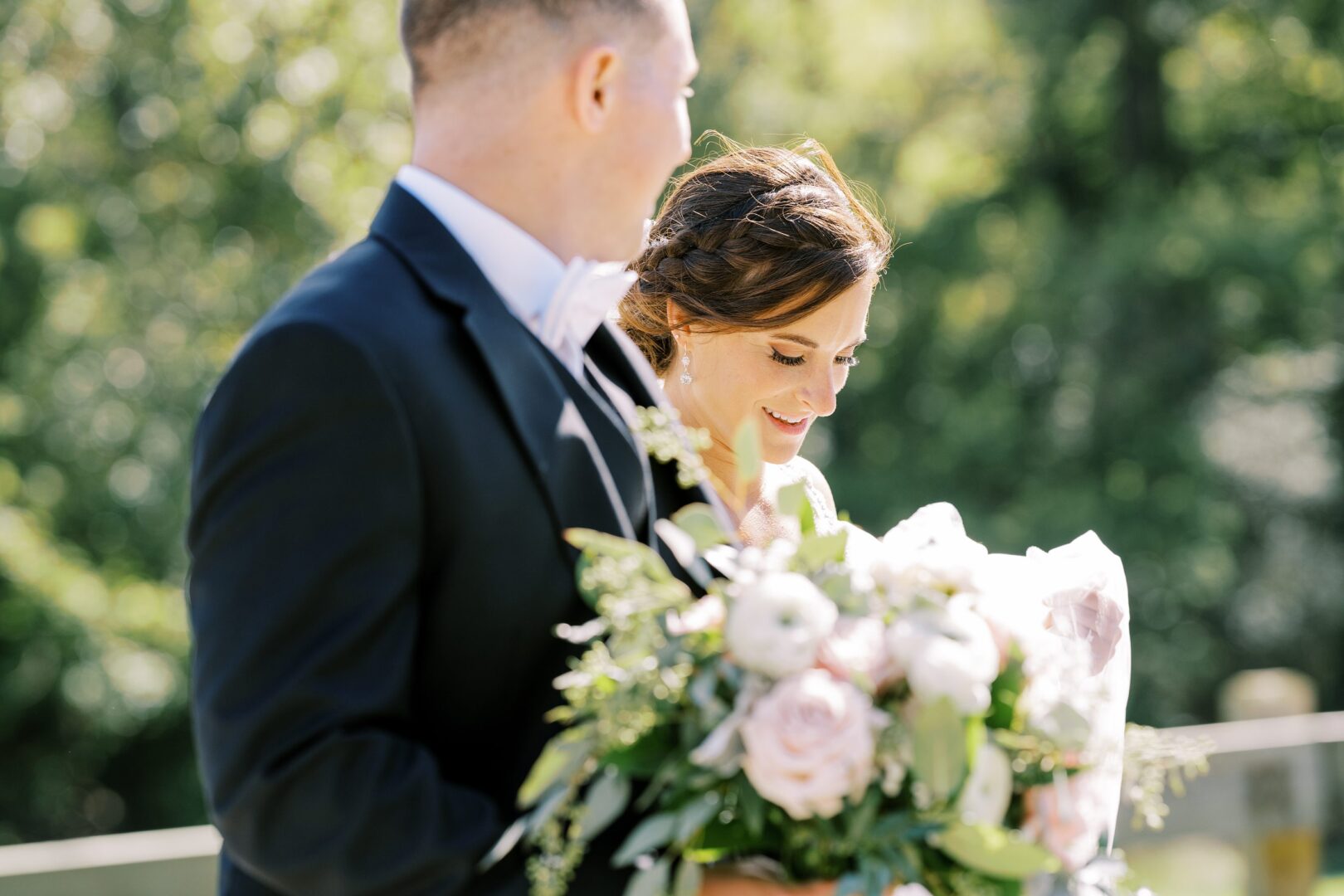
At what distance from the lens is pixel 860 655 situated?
6.18ft

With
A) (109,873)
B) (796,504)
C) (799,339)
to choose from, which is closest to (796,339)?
(799,339)

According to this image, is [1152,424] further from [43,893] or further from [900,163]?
[43,893]

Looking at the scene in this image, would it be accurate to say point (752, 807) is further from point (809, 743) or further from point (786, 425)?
point (786, 425)

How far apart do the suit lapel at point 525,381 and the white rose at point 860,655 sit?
33cm

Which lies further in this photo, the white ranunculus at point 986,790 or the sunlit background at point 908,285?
the sunlit background at point 908,285

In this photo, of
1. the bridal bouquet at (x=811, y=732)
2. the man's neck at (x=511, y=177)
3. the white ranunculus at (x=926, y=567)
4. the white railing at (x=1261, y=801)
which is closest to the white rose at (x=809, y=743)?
the bridal bouquet at (x=811, y=732)

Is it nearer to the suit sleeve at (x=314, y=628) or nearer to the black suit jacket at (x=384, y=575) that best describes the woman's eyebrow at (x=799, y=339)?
the black suit jacket at (x=384, y=575)

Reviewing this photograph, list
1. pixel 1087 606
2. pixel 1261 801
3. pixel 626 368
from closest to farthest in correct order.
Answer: pixel 626 368
pixel 1087 606
pixel 1261 801

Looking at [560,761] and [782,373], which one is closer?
[560,761]

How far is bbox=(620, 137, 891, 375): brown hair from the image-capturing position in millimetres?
3533

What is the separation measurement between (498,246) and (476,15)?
12.4 inches

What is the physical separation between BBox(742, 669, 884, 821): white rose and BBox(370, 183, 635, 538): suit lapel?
0.37 meters

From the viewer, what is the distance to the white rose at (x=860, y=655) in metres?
1.88

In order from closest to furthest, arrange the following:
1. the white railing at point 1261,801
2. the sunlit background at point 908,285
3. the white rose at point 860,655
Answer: the white rose at point 860,655 → the white railing at point 1261,801 → the sunlit background at point 908,285
